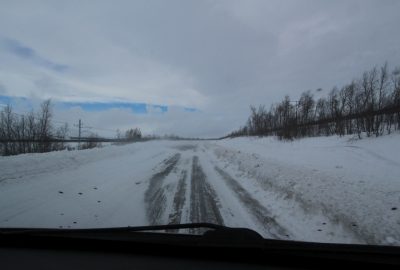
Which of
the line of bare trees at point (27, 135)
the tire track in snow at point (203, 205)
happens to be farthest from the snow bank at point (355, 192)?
the line of bare trees at point (27, 135)

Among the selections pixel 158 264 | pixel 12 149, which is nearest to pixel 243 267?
pixel 158 264

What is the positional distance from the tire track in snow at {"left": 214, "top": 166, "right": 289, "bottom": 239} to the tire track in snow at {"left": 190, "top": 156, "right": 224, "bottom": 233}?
2.39ft

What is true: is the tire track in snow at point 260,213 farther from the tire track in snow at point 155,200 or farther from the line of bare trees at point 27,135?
the line of bare trees at point 27,135

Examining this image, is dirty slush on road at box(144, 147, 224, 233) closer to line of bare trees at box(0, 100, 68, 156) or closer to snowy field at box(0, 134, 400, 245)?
snowy field at box(0, 134, 400, 245)

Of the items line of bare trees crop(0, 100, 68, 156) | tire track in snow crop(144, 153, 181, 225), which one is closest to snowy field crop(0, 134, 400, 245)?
tire track in snow crop(144, 153, 181, 225)

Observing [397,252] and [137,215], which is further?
[137,215]

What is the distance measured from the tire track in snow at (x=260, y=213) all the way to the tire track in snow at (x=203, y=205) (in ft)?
2.39

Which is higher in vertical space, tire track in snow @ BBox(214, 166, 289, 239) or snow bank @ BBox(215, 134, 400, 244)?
snow bank @ BBox(215, 134, 400, 244)

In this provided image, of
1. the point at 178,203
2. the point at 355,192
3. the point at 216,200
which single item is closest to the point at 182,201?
the point at 178,203

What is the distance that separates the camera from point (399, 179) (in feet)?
30.8

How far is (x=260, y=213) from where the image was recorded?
6730 millimetres

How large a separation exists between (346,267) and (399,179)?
8.21 meters

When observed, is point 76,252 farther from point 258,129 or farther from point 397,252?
point 258,129

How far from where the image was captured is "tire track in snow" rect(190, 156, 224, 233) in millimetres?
6188
